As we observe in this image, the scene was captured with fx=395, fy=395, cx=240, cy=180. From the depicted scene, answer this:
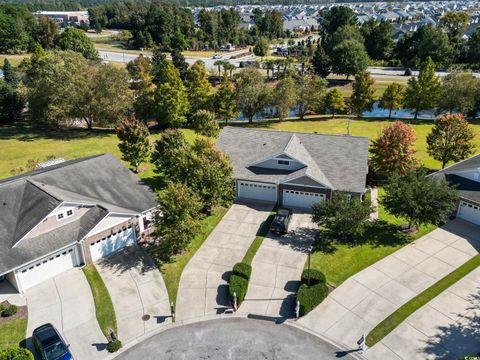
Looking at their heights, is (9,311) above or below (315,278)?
below

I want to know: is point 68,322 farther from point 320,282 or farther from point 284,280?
point 320,282

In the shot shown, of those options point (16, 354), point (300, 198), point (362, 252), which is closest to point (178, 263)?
point (16, 354)

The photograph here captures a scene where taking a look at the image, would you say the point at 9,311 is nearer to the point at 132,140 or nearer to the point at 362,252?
the point at 132,140

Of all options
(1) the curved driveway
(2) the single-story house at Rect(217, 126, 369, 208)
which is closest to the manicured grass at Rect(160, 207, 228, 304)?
(1) the curved driveway

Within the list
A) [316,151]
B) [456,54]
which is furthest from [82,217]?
[456,54]

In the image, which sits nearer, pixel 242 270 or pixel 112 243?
pixel 242 270

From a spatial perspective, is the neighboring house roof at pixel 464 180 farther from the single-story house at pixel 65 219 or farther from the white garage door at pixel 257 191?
the single-story house at pixel 65 219

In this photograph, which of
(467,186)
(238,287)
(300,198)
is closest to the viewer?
(238,287)

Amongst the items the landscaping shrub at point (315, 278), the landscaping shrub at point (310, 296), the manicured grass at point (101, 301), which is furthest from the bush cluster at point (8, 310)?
the landscaping shrub at point (315, 278)
